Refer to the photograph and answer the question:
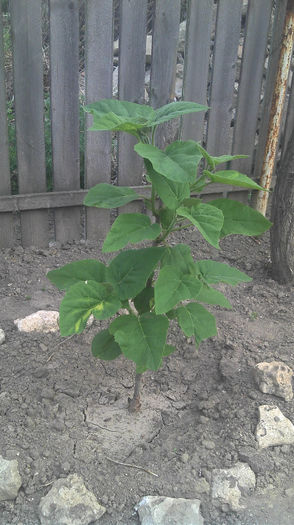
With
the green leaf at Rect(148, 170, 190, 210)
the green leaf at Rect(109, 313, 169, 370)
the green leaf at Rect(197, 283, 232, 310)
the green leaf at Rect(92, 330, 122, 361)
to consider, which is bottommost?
the green leaf at Rect(92, 330, 122, 361)

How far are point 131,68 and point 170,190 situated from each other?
2.33m

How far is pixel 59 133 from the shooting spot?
396 cm

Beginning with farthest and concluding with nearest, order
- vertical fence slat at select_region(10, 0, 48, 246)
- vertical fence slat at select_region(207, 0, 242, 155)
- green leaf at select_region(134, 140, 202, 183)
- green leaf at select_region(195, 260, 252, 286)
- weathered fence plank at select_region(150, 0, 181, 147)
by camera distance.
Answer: vertical fence slat at select_region(207, 0, 242, 155), weathered fence plank at select_region(150, 0, 181, 147), vertical fence slat at select_region(10, 0, 48, 246), green leaf at select_region(195, 260, 252, 286), green leaf at select_region(134, 140, 202, 183)

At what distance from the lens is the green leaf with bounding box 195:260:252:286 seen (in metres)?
2.14

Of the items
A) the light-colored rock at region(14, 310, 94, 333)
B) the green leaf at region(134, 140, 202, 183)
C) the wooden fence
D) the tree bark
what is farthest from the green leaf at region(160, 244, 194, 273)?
the wooden fence

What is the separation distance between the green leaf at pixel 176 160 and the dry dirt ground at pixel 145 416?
1.23 m

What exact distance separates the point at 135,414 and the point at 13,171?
275cm

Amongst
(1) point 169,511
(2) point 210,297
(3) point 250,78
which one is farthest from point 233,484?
(3) point 250,78

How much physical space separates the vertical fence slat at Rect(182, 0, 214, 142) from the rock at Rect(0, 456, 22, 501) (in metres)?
2.93

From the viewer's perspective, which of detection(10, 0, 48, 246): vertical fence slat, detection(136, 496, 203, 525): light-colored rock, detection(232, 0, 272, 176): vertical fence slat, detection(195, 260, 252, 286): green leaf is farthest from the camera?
detection(232, 0, 272, 176): vertical fence slat

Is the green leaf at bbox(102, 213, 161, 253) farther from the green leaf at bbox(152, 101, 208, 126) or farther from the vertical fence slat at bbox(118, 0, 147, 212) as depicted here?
the vertical fence slat at bbox(118, 0, 147, 212)

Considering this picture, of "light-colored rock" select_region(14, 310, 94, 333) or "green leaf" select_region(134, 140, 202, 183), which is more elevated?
"green leaf" select_region(134, 140, 202, 183)

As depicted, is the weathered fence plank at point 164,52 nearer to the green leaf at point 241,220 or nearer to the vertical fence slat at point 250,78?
the vertical fence slat at point 250,78

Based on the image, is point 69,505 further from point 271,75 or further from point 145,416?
point 271,75
